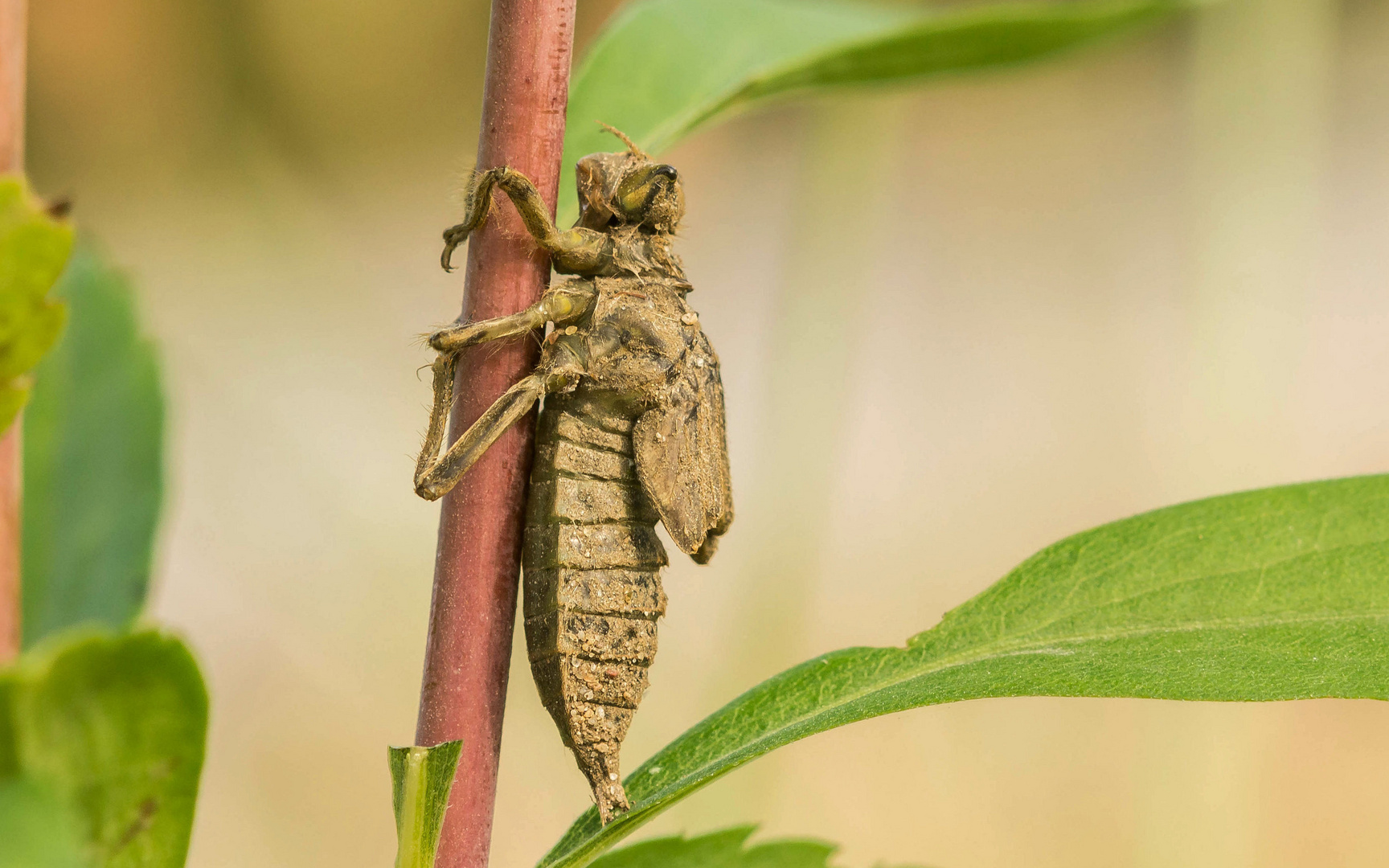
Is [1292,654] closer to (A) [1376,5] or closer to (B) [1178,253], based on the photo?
(B) [1178,253]

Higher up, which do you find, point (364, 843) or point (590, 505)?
point (590, 505)

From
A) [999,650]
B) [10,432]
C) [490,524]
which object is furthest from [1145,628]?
[10,432]

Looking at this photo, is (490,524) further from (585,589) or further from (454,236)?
(454,236)

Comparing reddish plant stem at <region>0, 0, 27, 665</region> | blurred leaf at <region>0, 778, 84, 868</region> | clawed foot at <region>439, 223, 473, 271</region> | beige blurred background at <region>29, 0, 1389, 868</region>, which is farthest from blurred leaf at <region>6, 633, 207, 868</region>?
beige blurred background at <region>29, 0, 1389, 868</region>

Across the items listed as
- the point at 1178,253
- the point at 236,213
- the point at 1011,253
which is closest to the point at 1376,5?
the point at 1178,253

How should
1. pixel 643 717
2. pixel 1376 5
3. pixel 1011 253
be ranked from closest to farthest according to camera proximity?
pixel 643 717 → pixel 1376 5 → pixel 1011 253

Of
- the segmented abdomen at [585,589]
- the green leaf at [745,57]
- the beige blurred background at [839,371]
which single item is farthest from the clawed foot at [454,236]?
the beige blurred background at [839,371]

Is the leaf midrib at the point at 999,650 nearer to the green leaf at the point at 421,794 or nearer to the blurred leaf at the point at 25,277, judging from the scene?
the green leaf at the point at 421,794
